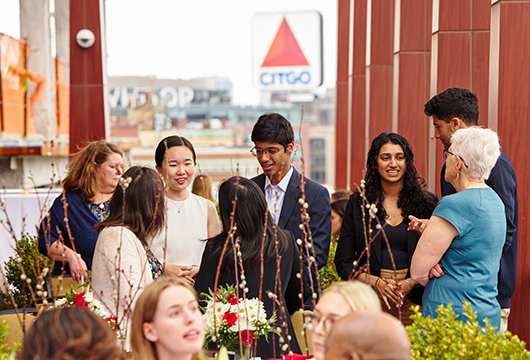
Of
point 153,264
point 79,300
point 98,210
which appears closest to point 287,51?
point 98,210

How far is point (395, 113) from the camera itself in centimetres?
770

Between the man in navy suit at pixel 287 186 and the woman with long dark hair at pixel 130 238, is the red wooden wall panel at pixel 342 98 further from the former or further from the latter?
the woman with long dark hair at pixel 130 238

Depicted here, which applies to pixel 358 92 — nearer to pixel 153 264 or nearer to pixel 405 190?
pixel 405 190

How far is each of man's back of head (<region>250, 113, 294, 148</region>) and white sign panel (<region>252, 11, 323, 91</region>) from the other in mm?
4428

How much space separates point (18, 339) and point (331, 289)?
191 centimetres

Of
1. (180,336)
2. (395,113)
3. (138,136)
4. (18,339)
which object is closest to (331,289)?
(180,336)

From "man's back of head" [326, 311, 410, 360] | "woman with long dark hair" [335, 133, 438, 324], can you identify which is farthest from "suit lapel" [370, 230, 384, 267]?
"man's back of head" [326, 311, 410, 360]

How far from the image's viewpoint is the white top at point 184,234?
3797 millimetres

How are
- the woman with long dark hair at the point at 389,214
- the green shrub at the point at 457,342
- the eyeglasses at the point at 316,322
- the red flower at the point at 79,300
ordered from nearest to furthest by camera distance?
the eyeglasses at the point at 316,322
the green shrub at the point at 457,342
the red flower at the point at 79,300
the woman with long dark hair at the point at 389,214

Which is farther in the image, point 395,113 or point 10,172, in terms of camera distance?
point 10,172

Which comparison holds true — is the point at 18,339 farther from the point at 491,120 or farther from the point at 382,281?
the point at 491,120

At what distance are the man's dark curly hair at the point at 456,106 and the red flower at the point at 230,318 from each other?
5.89 feet

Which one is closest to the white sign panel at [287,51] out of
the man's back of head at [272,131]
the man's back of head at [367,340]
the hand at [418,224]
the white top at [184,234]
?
the man's back of head at [272,131]

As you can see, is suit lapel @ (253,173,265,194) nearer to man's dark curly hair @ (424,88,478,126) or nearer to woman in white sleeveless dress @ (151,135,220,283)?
woman in white sleeveless dress @ (151,135,220,283)
